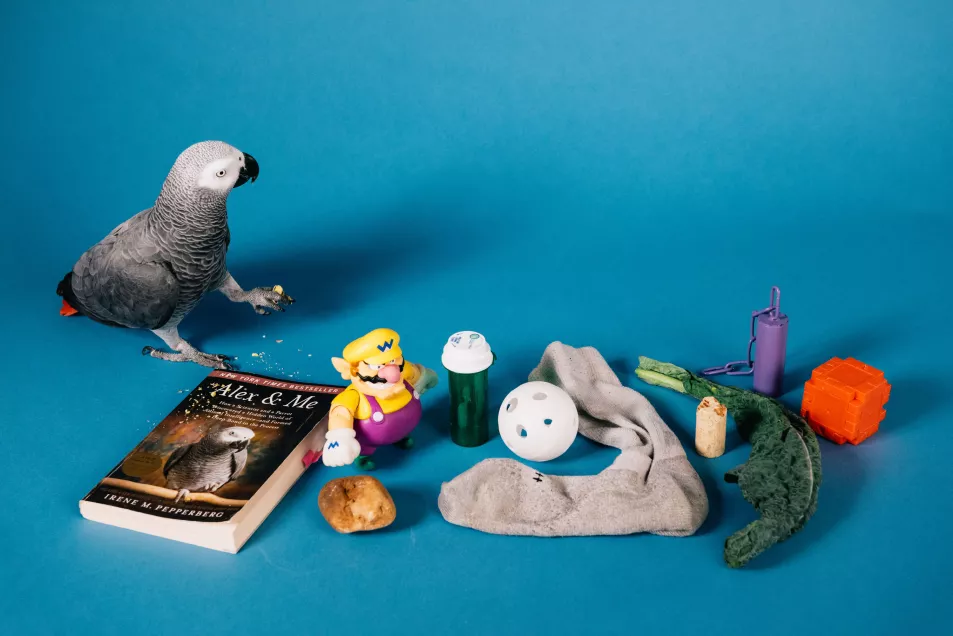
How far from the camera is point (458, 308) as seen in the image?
7.31 feet

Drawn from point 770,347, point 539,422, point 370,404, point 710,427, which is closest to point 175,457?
point 370,404

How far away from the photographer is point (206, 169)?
1936 millimetres

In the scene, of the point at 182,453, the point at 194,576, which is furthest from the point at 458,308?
the point at 194,576

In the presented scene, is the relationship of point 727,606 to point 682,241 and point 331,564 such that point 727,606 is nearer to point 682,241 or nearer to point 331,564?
point 331,564

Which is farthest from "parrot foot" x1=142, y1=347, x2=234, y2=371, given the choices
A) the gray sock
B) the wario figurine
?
the gray sock

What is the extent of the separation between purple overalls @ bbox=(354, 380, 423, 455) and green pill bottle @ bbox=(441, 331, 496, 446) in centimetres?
8

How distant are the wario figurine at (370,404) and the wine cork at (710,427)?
53 cm

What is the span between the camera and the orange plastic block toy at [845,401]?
1.70 metres

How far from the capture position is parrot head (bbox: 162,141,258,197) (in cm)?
193

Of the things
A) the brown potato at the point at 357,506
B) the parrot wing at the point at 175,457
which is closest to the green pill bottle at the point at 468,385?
the brown potato at the point at 357,506

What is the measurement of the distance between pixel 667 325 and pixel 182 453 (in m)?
1.09

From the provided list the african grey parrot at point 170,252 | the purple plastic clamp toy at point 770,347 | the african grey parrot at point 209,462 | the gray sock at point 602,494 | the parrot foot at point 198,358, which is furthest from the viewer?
the parrot foot at point 198,358

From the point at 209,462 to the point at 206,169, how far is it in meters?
0.62

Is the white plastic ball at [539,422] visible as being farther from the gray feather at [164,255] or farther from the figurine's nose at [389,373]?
the gray feather at [164,255]
